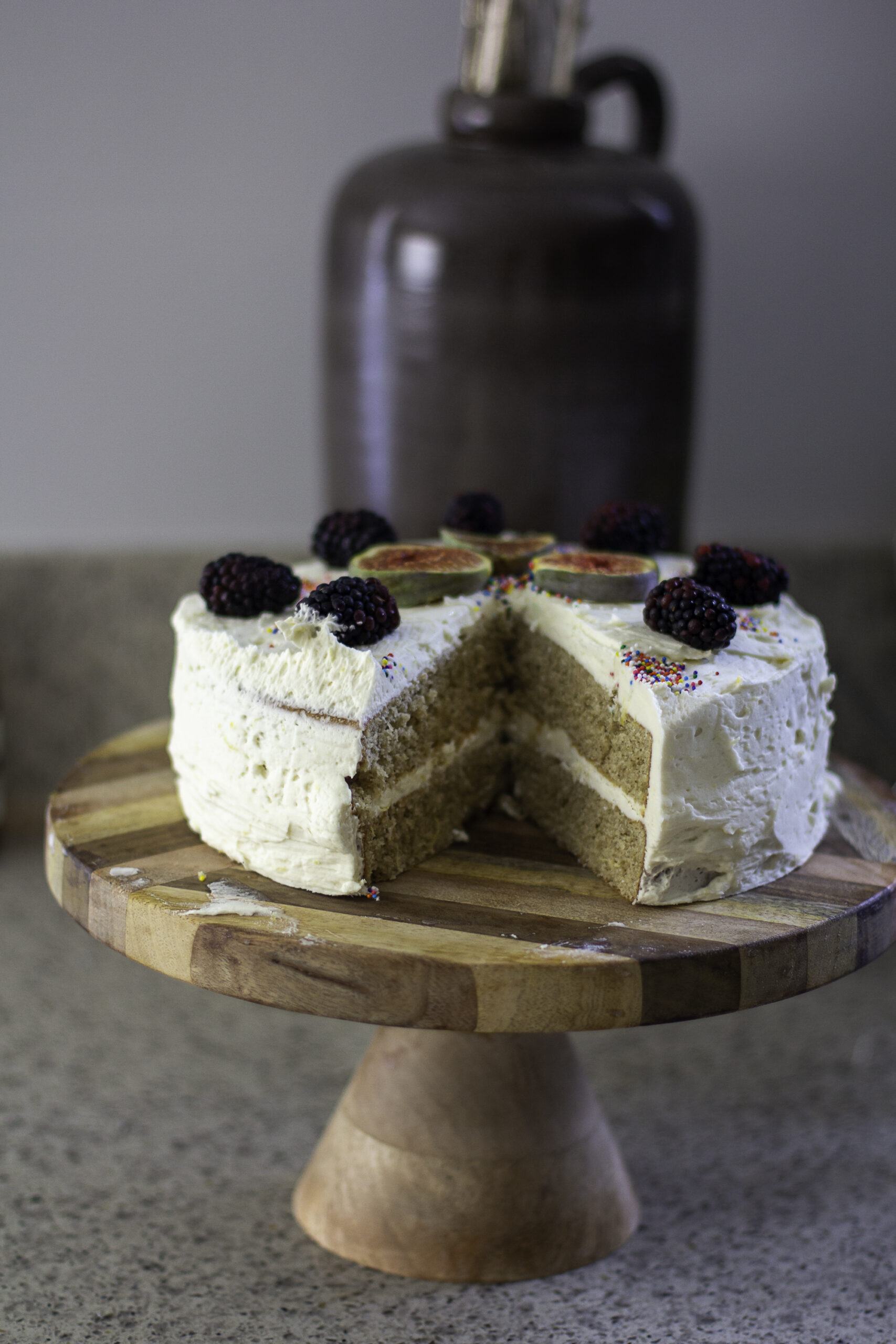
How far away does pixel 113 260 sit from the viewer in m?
3.67

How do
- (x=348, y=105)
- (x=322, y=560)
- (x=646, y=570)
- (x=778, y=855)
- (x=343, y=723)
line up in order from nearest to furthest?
(x=343, y=723)
(x=778, y=855)
(x=646, y=570)
(x=322, y=560)
(x=348, y=105)

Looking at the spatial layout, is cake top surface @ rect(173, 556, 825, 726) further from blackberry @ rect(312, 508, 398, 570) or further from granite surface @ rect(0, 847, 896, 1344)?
granite surface @ rect(0, 847, 896, 1344)

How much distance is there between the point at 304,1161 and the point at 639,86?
254 centimetres

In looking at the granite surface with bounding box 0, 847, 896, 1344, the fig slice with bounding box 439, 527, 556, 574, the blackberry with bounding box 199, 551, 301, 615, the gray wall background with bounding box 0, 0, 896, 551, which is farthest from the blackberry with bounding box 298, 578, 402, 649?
the gray wall background with bounding box 0, 0, 896, 551

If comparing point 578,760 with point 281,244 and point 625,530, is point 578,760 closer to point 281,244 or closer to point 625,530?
point 625,530

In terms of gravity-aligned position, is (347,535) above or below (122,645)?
above

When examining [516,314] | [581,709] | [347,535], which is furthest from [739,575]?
[516,314]

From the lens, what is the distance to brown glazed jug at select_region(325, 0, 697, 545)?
2.88m

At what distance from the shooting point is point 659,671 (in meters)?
1.90

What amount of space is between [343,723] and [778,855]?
69cm

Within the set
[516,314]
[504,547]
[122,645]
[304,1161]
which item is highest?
[516,314]

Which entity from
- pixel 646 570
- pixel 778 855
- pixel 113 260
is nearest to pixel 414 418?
pixel 646 570

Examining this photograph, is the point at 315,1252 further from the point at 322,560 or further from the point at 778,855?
the point at 322,560

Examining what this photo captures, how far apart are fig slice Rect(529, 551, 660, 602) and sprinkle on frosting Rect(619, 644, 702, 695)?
20cm
